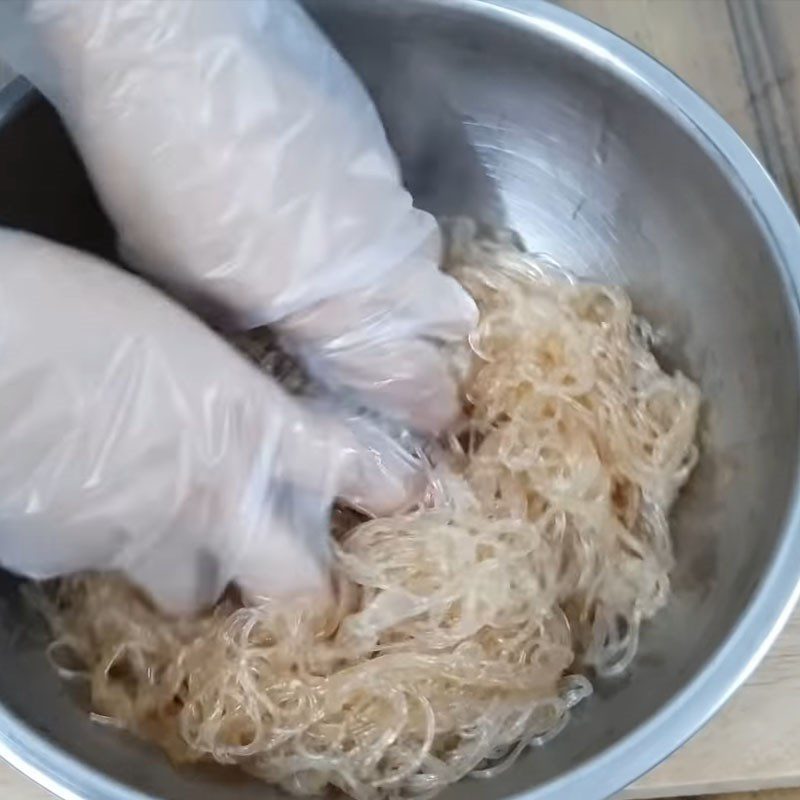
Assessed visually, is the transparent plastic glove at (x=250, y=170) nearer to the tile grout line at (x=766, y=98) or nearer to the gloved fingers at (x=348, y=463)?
the gloved fingers at (x=348, y=463)

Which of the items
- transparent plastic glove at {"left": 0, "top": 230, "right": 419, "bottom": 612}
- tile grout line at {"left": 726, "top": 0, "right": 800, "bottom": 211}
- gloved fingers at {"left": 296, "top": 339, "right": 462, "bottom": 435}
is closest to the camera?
transparent plastic glove at {"left": 0, "top": 230, "right": 419, "bottom": 612}

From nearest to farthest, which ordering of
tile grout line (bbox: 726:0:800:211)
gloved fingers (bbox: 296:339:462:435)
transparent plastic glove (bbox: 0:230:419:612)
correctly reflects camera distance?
transparent plastic glove (bbox: 0:230:419:612), gloved fingers (bbox: 296:339:462:435), tile grout line (bbox: 726:0:800:211)

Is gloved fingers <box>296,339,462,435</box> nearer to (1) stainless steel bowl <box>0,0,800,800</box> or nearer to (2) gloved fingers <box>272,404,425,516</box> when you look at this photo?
(2) gloved fingers <box>272,404,425,516</box>

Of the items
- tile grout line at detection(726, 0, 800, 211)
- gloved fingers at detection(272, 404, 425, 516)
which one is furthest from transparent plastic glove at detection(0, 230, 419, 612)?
tile grout line at detection(726, 0, 800, 211)

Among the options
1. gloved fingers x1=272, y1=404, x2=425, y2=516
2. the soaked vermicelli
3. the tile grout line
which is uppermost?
the tile grout line

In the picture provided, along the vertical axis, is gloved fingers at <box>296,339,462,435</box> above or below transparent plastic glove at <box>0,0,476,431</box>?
below

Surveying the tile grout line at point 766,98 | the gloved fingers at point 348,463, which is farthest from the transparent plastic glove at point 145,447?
the tile grout line at point 766,98
